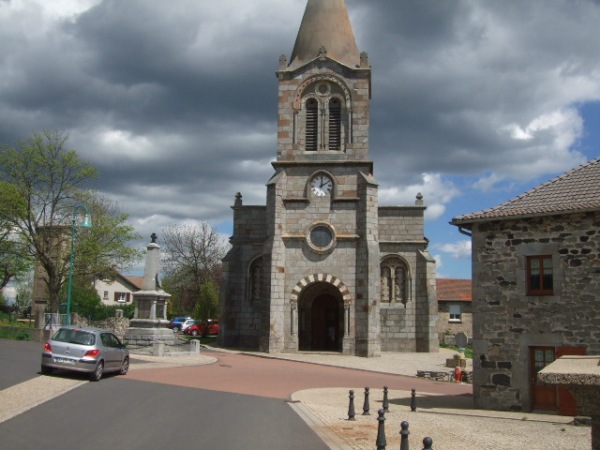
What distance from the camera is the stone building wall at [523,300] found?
14.4 metres

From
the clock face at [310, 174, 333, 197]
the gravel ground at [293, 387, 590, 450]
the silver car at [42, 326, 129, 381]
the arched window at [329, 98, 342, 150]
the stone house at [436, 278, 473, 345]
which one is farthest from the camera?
the stone house at [436, 278, 473, 345]

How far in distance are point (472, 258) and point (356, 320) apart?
14378 millimetres

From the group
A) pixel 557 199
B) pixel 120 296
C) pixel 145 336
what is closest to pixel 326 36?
pixel 145 336

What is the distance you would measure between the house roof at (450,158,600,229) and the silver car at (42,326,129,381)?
1022 cm

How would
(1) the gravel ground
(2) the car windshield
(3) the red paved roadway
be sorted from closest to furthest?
(1) the gravel ground, (2) the car windshield, (3) the red paved roadway

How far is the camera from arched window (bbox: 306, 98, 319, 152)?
32906 mm

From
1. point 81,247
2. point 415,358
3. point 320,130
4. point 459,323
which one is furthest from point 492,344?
point 459,323

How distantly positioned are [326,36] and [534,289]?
23126mm

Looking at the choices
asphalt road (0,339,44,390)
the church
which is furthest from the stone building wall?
the church

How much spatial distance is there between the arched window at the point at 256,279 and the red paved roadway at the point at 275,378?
292 inches

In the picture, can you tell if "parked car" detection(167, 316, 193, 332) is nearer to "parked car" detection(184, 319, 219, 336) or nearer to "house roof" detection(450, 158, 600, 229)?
"parked car" detection(184, 319, 219, 336)

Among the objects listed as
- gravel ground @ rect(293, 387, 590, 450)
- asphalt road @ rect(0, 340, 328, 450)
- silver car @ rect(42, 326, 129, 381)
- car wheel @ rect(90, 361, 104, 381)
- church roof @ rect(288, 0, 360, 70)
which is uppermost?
church roof @ rect(288, 0, 360, 70)

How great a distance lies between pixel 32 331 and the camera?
3188cm

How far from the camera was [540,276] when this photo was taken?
1520 cm
